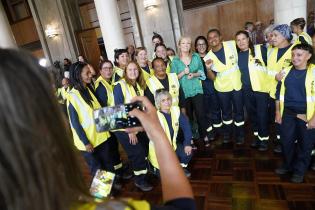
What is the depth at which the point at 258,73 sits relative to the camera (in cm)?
302

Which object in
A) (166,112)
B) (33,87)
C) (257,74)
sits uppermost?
(33,87)

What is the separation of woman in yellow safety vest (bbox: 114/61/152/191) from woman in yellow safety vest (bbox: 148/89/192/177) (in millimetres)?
152

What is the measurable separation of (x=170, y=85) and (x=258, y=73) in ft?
3.71

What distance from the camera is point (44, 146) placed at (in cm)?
48

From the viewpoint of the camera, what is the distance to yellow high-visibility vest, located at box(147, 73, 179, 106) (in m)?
3.11

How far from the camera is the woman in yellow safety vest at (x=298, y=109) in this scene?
2.26m

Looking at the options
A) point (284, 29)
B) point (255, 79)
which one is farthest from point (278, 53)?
point (255, 79)

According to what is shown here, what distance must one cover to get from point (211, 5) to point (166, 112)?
5.12m

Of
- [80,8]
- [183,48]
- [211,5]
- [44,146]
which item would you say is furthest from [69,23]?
[44,146]

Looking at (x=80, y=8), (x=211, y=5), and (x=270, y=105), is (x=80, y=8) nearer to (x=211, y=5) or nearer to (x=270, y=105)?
(x=211, y=5)

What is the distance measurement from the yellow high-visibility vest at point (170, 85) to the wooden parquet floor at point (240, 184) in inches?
37.2

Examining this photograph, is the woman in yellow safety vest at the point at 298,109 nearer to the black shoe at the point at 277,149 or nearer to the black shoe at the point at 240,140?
the black shoe at the point at 277,149

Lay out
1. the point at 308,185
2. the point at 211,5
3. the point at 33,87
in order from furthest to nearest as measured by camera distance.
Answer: the point at 211,5, the point at 308,185, the point at 33,87

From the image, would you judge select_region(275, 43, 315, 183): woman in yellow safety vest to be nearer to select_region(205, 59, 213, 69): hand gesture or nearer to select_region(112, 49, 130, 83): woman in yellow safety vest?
select_region(205, 59, 213, 69): hand gesture
